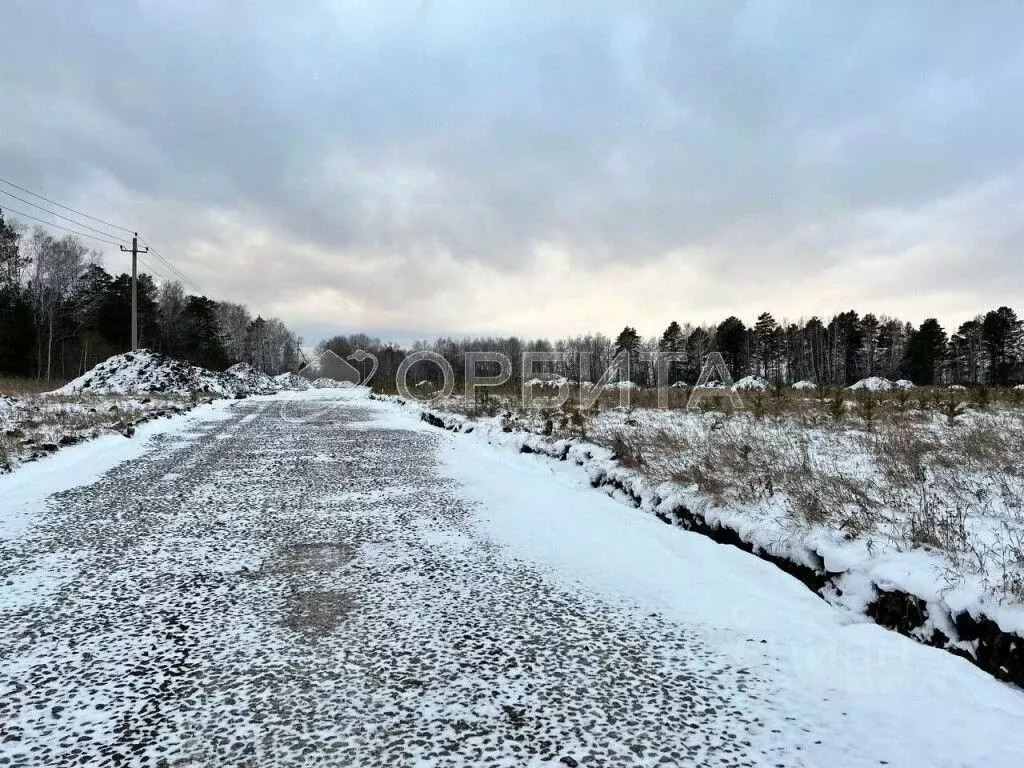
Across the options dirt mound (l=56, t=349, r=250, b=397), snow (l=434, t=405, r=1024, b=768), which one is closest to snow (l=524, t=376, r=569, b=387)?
snow (l=434, t=405, r=1024, b=768)

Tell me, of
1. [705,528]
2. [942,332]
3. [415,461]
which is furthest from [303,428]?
[942,332]

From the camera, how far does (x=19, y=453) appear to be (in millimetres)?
8438

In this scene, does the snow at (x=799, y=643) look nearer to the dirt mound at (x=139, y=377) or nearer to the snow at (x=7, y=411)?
the snow at (x=7, y=411)

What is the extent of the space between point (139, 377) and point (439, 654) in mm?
33321

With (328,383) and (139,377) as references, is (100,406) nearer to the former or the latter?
(139,377)

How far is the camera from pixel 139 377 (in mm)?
29625

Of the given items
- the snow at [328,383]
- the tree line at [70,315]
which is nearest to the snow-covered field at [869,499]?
the tree line at [70,315]

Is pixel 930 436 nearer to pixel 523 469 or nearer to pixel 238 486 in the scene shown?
pixel 523 469

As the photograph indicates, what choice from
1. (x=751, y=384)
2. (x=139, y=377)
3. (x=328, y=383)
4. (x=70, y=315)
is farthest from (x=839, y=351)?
(x=70, y=315)

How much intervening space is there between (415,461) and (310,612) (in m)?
6.27

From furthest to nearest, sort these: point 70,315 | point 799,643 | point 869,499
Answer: point 70,315 < point 869,499 < point 799,643

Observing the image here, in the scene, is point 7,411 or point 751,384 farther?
point 751,384

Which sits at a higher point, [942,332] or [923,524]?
[942,332]

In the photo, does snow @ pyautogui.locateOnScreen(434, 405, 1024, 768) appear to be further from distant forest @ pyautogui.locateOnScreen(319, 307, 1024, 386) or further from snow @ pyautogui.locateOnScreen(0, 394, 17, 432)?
distant forest @ pyautogui.locateOnScreen(319, 307, 1024, 386)
